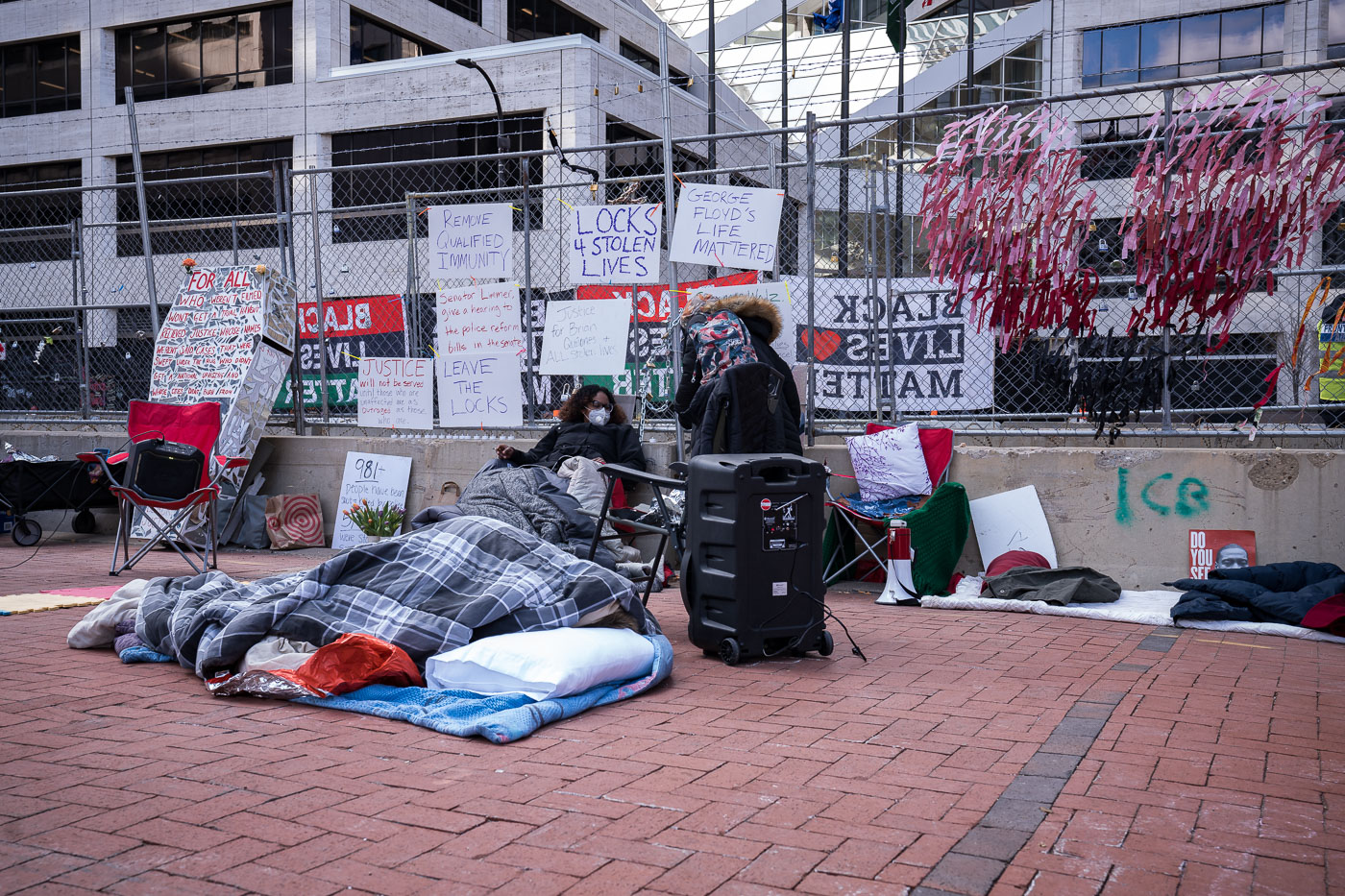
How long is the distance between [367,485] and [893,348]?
177 inches

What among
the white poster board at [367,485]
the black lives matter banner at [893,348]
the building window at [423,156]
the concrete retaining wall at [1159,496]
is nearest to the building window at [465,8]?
the building window at [423,156]

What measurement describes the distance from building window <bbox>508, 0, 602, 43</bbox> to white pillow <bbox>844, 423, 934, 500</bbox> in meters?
28.0

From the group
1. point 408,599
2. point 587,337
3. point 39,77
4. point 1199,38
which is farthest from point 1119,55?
point 408,599

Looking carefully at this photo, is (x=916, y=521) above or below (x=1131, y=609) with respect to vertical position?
above

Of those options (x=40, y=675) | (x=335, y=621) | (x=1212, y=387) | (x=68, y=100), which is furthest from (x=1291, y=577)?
(x=68, y=100)

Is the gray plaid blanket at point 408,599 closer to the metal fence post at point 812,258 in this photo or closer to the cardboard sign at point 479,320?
the metal fence post at point 812,258

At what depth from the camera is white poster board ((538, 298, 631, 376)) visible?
8242 millimetres

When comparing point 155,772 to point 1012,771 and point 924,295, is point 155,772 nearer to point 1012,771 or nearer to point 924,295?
point 1012,771

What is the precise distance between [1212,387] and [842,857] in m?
5.51

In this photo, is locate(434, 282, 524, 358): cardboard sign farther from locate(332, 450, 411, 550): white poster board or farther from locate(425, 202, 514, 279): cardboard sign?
locate(332, 450, 411, 550): white poster board

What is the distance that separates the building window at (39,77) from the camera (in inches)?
1219

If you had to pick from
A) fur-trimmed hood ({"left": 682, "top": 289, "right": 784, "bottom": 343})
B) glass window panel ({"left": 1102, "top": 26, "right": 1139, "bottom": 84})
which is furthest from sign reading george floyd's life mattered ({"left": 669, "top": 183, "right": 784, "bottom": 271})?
glass window panel ({"left": 1102, "top": 26, "right": 1139, "bottom": 84})

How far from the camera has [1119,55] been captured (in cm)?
2981

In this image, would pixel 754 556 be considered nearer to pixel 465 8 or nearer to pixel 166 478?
pixel 166 478
